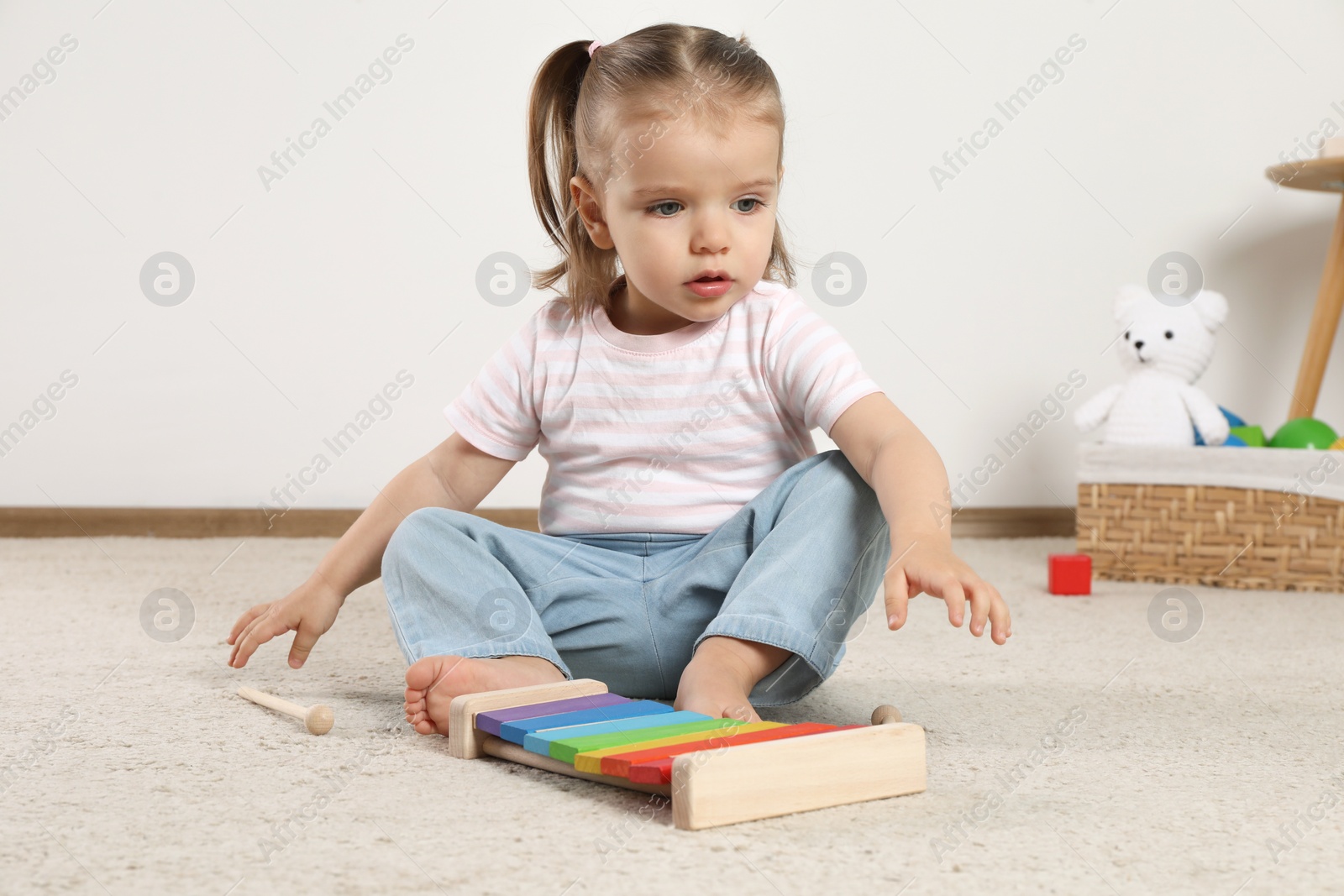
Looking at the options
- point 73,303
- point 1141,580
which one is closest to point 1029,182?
point 1141,580

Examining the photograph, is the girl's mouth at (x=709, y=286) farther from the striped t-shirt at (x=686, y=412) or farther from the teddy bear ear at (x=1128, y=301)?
the teddy bear ear at (x=1128, y=301)

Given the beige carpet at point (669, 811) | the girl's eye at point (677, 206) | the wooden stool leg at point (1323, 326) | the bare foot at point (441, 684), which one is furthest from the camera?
the wooden stool leg at point (1323, 326)

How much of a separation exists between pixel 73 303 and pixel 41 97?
298 mm

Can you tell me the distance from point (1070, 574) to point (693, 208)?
77 cm

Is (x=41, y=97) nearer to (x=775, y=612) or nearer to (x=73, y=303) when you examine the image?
(x=73, y=303)

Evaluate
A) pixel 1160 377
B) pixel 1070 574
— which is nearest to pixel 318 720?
pixel 1070 574

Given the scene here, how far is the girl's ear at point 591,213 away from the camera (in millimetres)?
935

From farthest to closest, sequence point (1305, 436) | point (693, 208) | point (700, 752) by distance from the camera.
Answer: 1. point (1305, 436)
2. point (693, 208)
3. point (700, 752)

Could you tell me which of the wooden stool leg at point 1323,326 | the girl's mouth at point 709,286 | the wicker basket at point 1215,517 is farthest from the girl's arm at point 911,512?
the wooden stool leg at point 1323,326

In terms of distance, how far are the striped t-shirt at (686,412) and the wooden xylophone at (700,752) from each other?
0.22m

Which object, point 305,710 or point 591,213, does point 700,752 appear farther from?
point 591,213

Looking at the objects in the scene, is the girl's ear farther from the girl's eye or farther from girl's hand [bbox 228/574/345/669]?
girl's hand [bbox 228/574/345/669]

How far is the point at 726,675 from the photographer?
72 cm

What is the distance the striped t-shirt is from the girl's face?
0.04m
